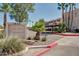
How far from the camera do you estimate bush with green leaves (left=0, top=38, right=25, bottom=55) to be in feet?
23.0

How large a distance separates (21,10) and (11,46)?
9.24 feet

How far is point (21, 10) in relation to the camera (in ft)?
31.4

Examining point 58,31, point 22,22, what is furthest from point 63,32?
point 22,22

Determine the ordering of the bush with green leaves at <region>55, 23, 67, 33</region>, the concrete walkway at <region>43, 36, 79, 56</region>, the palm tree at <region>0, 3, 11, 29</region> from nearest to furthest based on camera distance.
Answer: the concrete walkway at <region>43, 36, 79, 56</region>
the palm tree at <region>0, 3, 11, 29</region>
the bush with green leaves at <region>55, 23, 67, 33</region>

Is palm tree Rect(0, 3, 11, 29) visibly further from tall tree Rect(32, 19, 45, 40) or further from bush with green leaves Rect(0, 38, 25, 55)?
bush with green leaves Rect(0, 38, 25, 55)

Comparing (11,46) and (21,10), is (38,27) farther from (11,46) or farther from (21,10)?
(11,46)

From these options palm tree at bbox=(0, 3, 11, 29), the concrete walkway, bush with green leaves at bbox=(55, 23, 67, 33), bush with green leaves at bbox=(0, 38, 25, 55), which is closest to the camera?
bush with green leaves at bbox=(0, 38, 25, 55)

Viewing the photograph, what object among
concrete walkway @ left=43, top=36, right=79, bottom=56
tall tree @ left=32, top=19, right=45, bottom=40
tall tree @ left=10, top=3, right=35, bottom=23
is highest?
tall tree @ left=10, top=3, right=35, bottom=23

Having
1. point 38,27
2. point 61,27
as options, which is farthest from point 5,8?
point 61,27

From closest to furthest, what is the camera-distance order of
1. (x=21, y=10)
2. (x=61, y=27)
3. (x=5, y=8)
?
1. (x=21, y=10)
2. (x=5, y=8)
3. (x=61, y=27)

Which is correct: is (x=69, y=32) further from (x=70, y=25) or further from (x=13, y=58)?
(x=13, y=58)

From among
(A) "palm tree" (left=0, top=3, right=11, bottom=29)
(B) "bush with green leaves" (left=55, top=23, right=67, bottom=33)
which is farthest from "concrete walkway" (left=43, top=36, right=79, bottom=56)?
(B) "bush with green leaves" (left=55, top=23, right=67, bottom=33)

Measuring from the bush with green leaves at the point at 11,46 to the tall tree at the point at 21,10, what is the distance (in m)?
2.25

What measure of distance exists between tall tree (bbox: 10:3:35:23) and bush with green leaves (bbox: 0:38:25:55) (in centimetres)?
225
